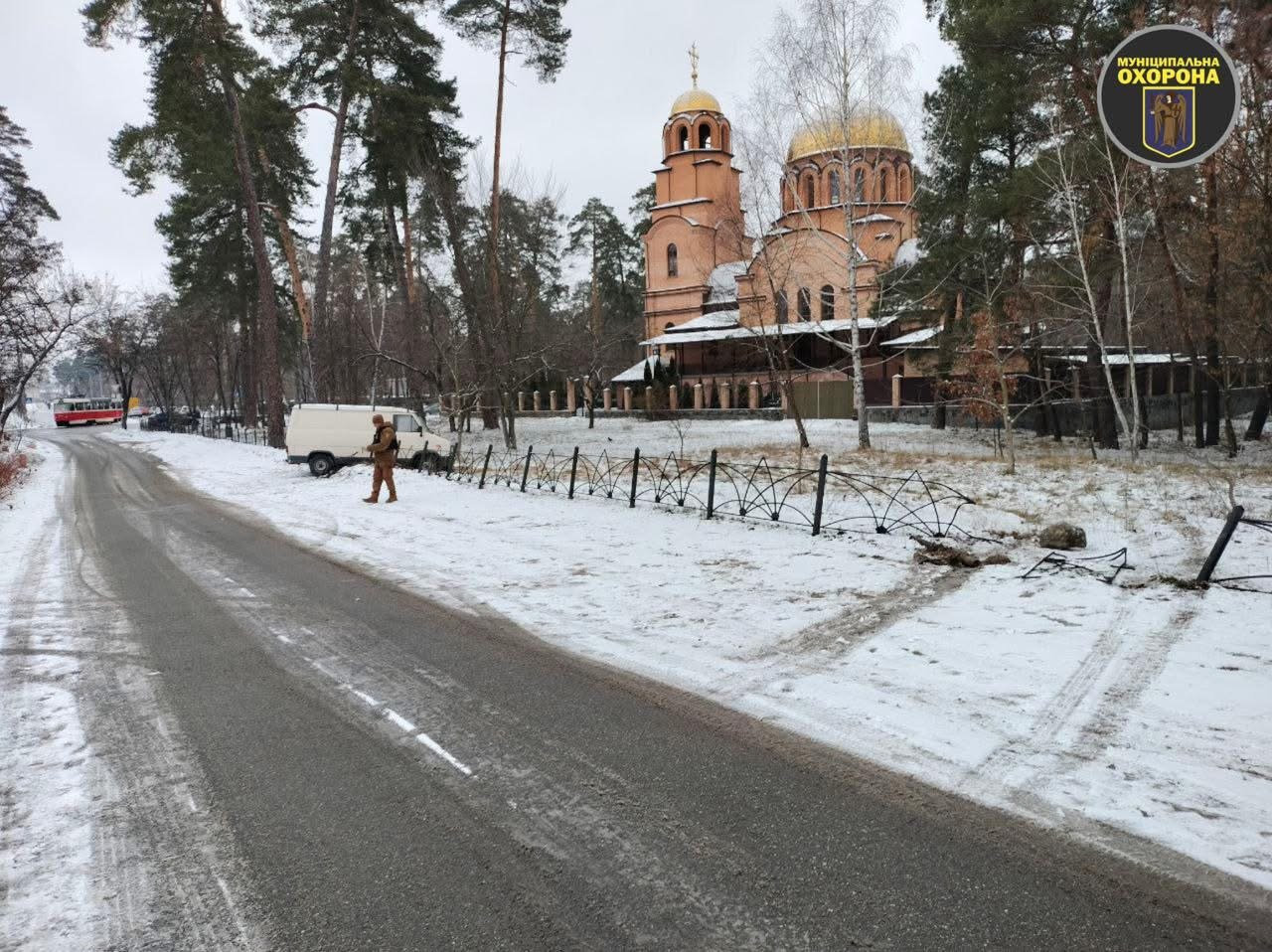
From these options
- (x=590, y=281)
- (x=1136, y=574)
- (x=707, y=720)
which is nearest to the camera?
(x=707, y=720)

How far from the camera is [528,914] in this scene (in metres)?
2.80

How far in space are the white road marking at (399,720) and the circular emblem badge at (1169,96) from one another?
634 centimetres

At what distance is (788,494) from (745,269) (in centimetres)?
2203

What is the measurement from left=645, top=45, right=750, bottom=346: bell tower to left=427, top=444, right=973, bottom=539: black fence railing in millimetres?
31177

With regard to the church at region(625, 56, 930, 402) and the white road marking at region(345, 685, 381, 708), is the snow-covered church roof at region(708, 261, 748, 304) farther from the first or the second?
the white road marking at region(345, 685, 381, 708)

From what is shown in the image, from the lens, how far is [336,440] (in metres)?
20.4

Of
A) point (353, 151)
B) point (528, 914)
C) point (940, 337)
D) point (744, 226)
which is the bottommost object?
point (528, 914)

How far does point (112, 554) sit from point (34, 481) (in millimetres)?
14487

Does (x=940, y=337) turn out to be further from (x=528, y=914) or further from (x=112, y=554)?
(x=528, y=914)

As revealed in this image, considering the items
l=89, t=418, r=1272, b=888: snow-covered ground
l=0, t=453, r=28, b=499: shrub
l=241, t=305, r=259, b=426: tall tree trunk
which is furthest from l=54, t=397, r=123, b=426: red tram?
l=89, t=418, r=1272, b=888: snow-covered ground

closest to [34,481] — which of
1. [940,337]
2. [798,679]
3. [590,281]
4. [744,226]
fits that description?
[744,226]

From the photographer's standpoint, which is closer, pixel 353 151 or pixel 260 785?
pixel 260 785

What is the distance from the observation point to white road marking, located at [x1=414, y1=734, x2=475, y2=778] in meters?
3.92

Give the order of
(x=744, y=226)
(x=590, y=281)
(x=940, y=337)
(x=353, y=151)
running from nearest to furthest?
(x=744, y=226) → (x=940, y=337) → (x=353, y=151) → (x=590, y=281)
